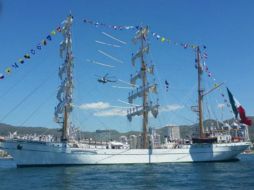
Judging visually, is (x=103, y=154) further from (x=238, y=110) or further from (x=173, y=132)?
(x=238, y=110)

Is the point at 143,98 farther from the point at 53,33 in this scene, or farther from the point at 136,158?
the point at 53,33

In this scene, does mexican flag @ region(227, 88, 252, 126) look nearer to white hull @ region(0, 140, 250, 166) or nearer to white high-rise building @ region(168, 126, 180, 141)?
white hull @ region(0, 140, 250, 166)

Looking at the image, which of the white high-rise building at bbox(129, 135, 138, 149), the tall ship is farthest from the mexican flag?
the white high-rise building at bbox(129, 135, 138, 149)

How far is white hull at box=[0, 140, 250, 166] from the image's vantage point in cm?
7412

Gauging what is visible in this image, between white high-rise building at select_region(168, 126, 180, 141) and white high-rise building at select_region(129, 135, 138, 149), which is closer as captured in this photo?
white high-rise building at select_region(129, 135, 138, 149)

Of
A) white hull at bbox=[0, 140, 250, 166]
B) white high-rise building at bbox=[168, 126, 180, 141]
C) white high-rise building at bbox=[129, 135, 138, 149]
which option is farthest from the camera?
white high-rise building at bbox=[168, 126, 180, 141]

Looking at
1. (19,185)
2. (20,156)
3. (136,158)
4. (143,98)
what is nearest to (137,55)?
(143,98)

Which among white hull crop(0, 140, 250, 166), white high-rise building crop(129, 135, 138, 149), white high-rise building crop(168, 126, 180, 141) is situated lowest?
white hull crop(0, 140, 250, 166)

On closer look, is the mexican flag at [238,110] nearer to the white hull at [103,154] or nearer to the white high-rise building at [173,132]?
the white hull at [103,154]

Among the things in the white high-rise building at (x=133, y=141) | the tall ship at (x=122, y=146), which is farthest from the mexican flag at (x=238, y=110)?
the white high-rise building at (x=133, y=141)

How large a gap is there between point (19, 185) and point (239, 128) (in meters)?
57.1

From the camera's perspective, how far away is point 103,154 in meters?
76.9

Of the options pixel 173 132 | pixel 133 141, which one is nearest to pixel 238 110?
pixel 173 132

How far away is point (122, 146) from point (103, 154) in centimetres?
538
